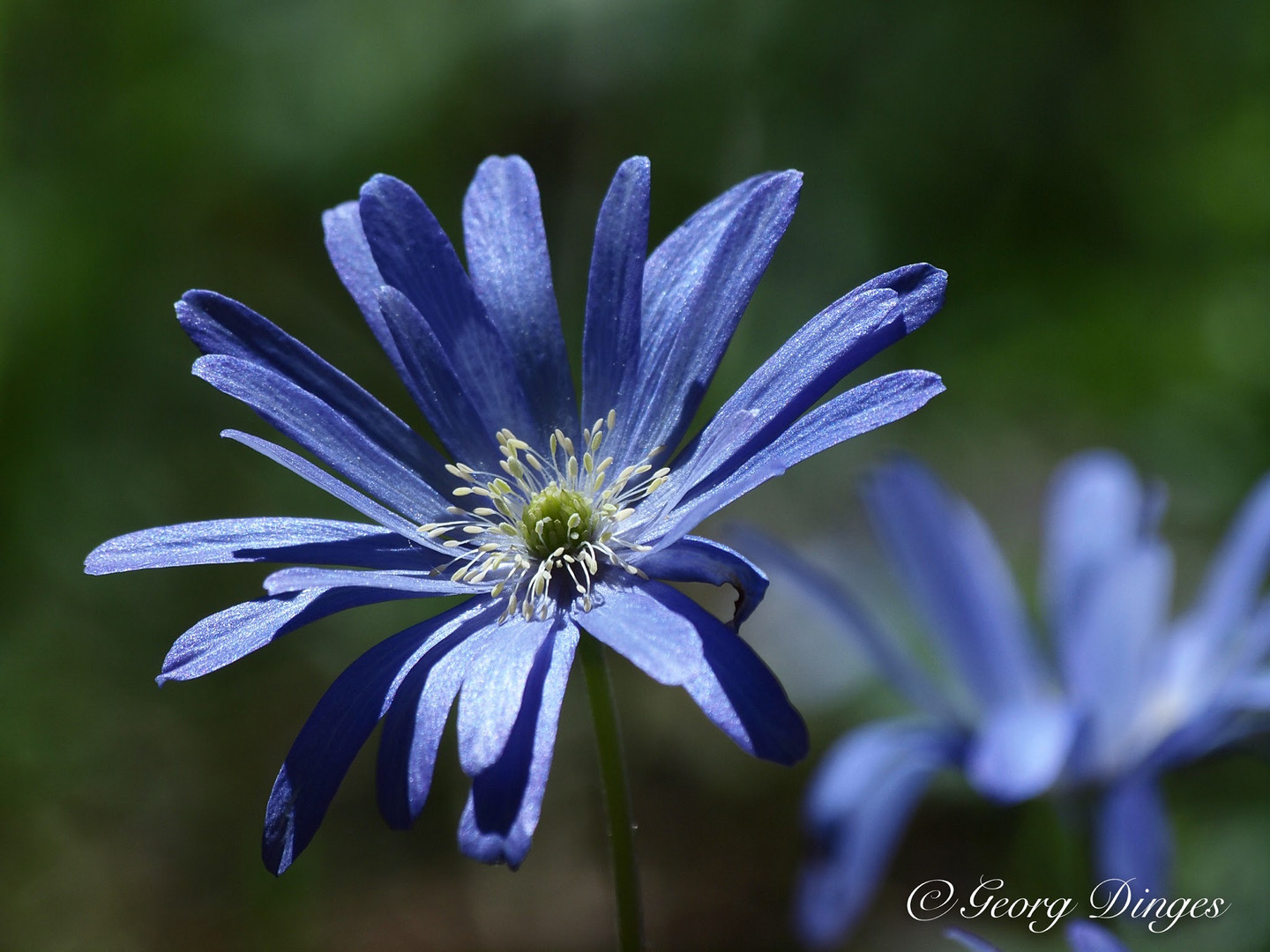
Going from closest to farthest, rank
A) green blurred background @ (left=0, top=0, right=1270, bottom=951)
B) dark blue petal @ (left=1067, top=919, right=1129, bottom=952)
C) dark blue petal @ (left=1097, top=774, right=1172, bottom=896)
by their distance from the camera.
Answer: dark blue petal @ (left=1067, top=919, right=1129, bottom=952) → dark blue petal @ (left=1097, top=774, right=1172, bottom=896) → green blurred background @ (left=0, top=0, right=1270, bottom=951)

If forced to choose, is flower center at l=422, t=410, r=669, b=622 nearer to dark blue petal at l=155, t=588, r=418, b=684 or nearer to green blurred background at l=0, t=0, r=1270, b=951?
dark blue petal at l=155, t=588, r=418, b=684

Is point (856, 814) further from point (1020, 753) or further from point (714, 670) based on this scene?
point (714, 670)

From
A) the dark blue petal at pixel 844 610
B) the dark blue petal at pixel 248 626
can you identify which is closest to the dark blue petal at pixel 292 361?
the dark blue petal at pixel 248 626

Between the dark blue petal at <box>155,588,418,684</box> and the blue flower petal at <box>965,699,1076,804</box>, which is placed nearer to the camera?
the dark blue petal at <box>155,588,418,684</box>

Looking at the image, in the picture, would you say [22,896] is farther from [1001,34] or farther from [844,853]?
[1001,34]

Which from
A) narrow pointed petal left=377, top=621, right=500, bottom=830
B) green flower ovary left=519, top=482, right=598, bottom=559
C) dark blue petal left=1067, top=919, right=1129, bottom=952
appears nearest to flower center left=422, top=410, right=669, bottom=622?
green flower ovary left=519, top=482, right=598, bottom=559

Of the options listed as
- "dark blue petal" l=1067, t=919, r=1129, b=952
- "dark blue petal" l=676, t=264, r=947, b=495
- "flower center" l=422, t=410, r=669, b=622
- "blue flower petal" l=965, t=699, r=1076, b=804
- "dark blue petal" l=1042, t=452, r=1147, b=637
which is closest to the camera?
"dark blue petal" l=1067, t=919, r=1129, b=952

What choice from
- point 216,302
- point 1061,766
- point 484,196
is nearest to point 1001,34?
point 1061,766
